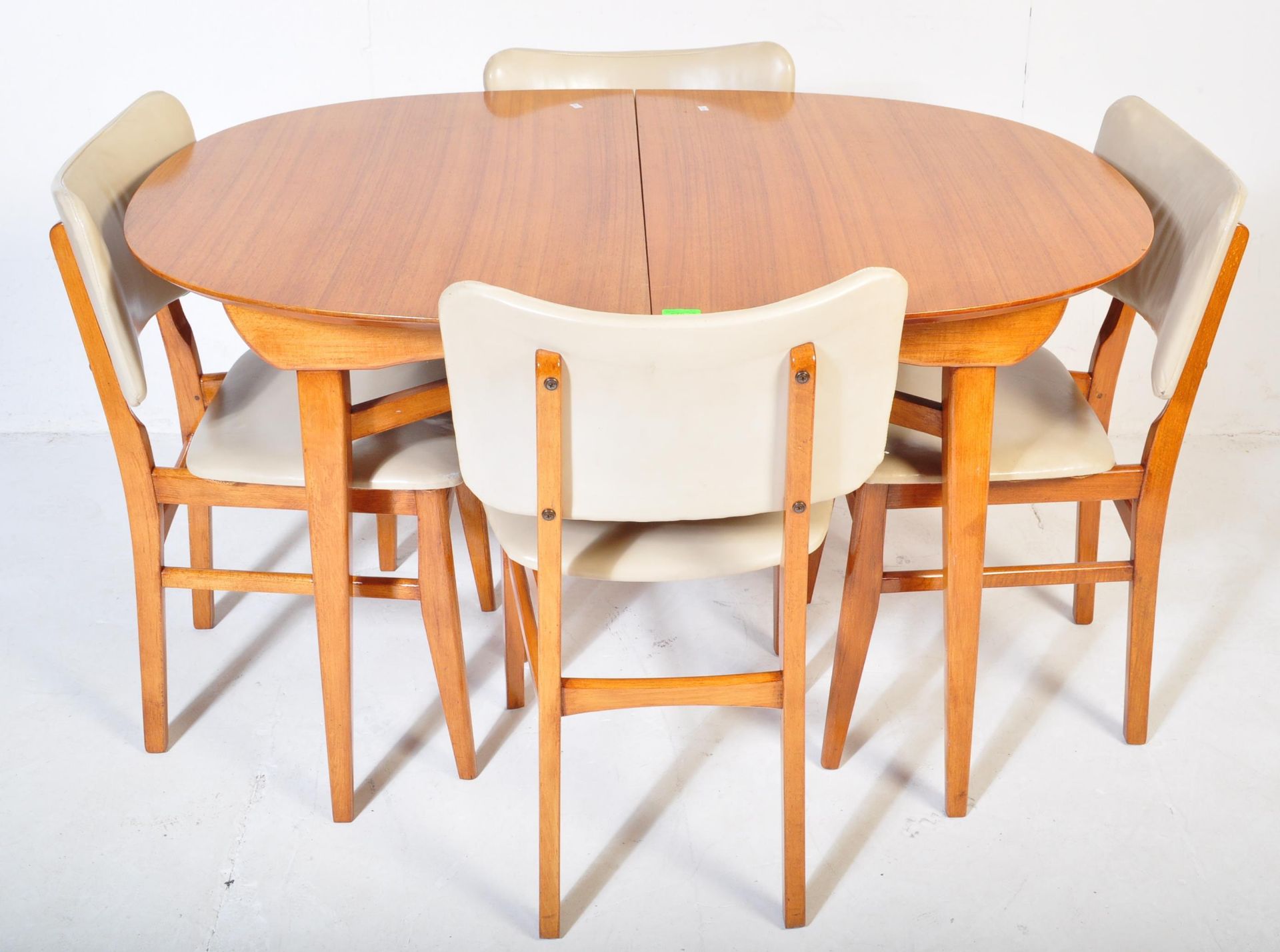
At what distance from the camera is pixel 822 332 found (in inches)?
53.0

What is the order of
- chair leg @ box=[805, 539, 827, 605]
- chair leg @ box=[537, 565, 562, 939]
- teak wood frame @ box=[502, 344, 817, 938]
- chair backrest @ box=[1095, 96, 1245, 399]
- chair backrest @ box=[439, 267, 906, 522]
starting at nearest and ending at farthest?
chair backrest @ box=[439, 267, 906, 522]
teak wood frame @ box=[502, 344, 817, 938]
chair leg @ box=[537, 565, 562, 939]
chair backrest @ box=[1095, 96, 1245, 399]
chair leg @ box=[805, 539, 827, 605]

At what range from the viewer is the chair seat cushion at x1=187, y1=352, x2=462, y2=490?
1.80 m

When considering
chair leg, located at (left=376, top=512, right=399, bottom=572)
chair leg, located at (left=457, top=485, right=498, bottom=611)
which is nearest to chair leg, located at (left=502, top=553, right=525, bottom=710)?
chair leg, located at (left=457, top=485, right=498, bottom=611)

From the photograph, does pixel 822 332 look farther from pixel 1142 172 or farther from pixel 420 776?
pixel 420 776

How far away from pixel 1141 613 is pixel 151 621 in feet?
5.35

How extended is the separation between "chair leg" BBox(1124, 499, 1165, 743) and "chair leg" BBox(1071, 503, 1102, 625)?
0.92 ft

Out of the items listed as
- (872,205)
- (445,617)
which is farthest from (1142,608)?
(445,617)

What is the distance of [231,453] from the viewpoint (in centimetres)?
185

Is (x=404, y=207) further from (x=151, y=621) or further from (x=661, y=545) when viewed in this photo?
(x=151, y=621)

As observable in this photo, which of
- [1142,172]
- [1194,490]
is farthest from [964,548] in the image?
[1194,490]

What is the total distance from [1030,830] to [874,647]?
1.66 ft

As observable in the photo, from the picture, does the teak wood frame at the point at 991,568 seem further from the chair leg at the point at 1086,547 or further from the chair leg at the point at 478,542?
the chair leg at the point at 478,542

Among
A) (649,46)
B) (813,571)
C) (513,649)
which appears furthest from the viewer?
(649,46)

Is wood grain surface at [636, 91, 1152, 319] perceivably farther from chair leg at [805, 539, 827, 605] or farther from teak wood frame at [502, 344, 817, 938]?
chair leg at [805, 539, 827, 605]
